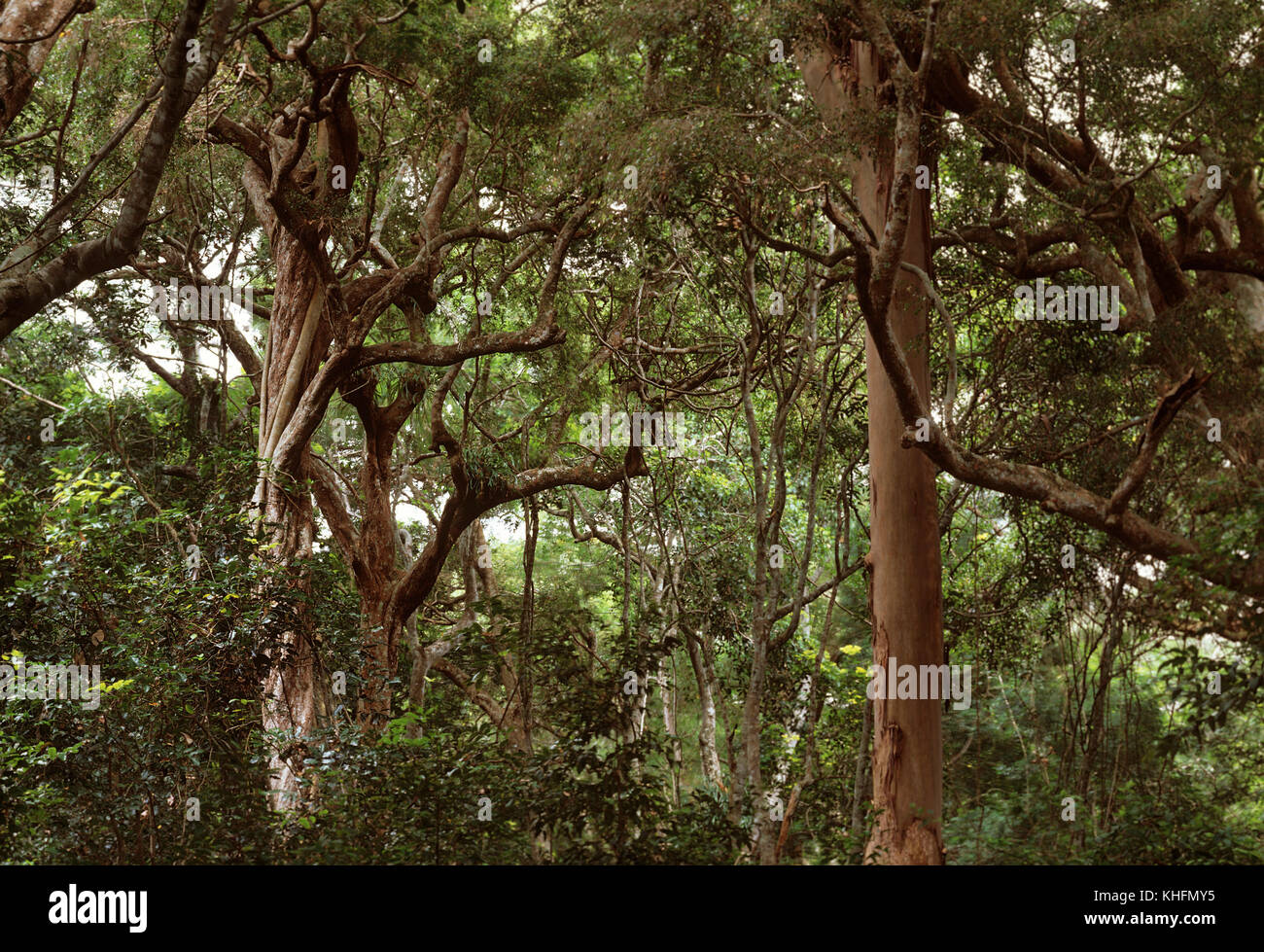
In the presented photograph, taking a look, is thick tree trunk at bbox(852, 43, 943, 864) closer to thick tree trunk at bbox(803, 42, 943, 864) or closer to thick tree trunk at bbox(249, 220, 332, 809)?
thick tree trunk at bbox(803, 42, 943, 864)

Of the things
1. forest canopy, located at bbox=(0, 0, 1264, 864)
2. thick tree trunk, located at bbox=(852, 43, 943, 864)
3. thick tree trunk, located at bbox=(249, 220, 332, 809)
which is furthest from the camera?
thick tree trunk, located at bbox=(852, 43, 943, 864)

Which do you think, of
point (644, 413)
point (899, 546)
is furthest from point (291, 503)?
point (899, 546)

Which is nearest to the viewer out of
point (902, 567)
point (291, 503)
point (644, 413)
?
point (902, 567)

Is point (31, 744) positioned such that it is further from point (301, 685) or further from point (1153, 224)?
point (1153, 224)

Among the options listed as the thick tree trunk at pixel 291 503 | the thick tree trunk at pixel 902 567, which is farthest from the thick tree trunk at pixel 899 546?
the thick tree trunk at pixel 291 503

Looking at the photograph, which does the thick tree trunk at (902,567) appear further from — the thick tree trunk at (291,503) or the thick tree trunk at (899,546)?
the thick tree trunk at (291,503)

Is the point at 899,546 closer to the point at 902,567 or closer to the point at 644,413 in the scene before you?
the point at 902,567

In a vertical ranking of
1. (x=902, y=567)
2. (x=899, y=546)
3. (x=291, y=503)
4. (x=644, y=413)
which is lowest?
(x=902, y=567)

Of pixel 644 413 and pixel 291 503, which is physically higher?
pixel 644 413

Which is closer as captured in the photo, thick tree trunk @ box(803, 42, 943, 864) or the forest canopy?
the forest canopy

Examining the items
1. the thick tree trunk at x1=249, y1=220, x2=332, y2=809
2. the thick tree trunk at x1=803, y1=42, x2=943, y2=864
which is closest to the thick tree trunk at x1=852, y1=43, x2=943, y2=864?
the thick tree trunk at x1=803, y1=42, x2=943, y2=864

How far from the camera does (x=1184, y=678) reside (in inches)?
233

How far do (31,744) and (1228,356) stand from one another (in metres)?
7.67
